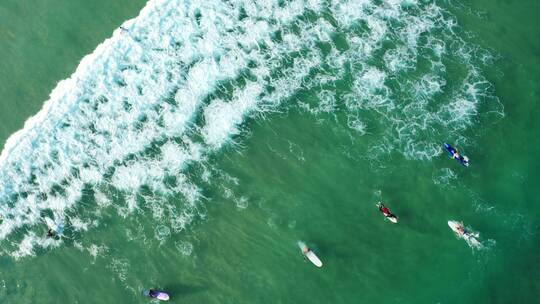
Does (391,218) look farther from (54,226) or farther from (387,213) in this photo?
(54,226)

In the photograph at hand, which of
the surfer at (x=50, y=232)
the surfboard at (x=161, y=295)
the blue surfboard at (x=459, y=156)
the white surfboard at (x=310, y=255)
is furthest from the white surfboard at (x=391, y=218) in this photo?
the surfer at (x=50, y=232)

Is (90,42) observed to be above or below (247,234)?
above

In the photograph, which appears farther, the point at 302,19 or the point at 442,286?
the point at 302,19

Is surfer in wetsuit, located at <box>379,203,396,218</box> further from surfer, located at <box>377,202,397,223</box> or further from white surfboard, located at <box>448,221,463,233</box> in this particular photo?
white surfboard, located at <box>448,221,463,233</box>

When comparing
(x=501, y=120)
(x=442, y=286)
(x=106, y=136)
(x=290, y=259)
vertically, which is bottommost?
(x=442, y=286)

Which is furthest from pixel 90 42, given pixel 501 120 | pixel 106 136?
pixel 501 120

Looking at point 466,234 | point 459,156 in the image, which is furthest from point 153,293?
point 459,156

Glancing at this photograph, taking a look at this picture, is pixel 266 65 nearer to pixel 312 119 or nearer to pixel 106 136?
pixel 312 119
